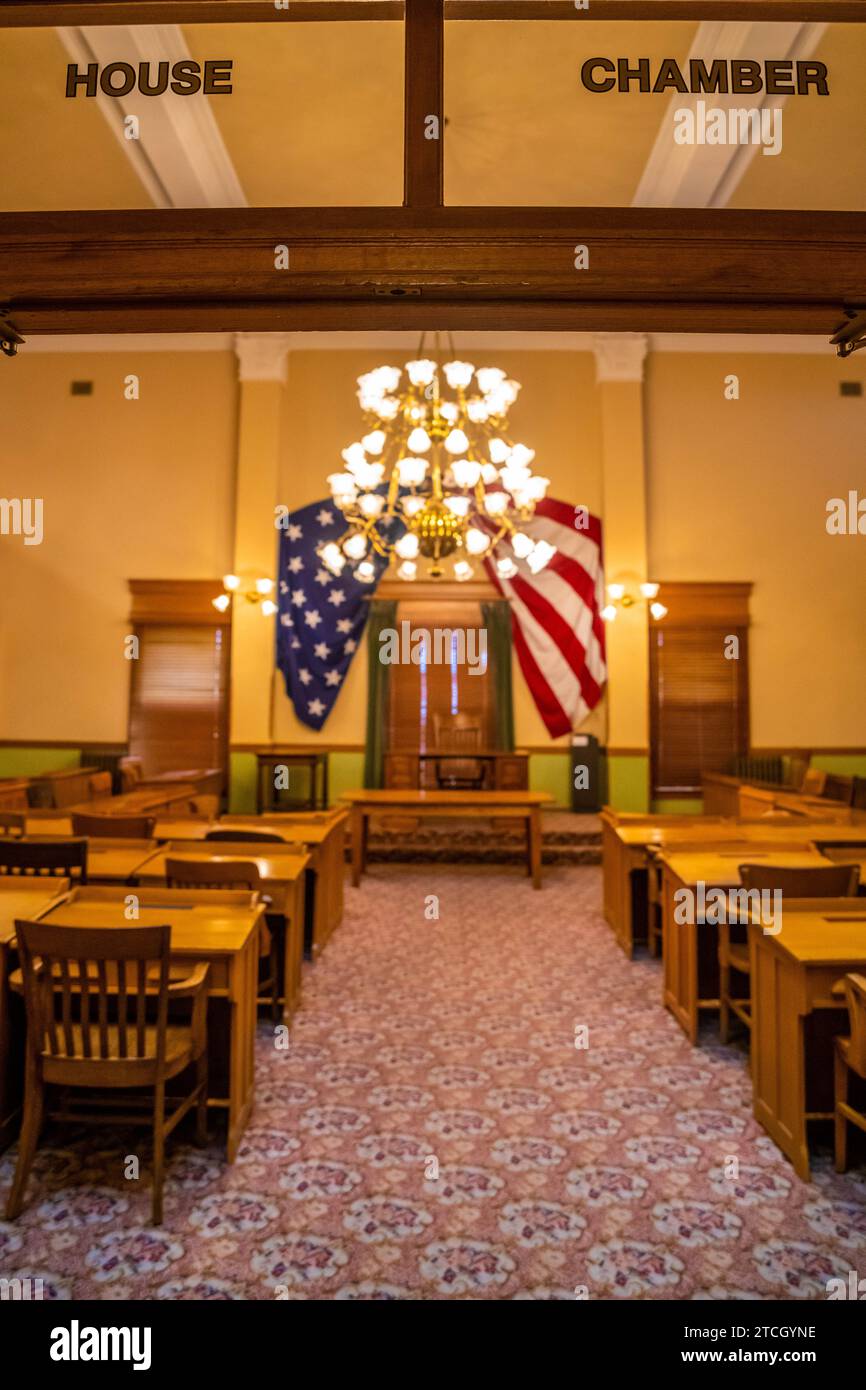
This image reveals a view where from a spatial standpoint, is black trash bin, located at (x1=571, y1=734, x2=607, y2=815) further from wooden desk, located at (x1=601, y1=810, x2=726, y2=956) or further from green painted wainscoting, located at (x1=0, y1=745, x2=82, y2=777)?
green painted wainscoting, located at (x1=0, y1=745, x2=82, y2=777)

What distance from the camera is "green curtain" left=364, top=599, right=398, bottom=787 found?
1027 cm

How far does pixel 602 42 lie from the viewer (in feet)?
7.44

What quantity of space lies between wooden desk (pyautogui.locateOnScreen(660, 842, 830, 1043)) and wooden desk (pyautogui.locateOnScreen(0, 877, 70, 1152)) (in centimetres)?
306

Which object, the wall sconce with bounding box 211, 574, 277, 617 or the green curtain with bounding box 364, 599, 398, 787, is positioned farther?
the green curtain with bounding box 364, 599, 398, 787

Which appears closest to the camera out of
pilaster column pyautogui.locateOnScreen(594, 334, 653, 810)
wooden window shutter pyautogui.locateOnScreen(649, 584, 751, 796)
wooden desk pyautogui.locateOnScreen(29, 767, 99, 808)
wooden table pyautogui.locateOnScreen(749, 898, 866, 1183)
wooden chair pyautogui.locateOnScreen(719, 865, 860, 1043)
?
wooden table pyautogui.locateOnScreen(749, 898, 866, 1183)

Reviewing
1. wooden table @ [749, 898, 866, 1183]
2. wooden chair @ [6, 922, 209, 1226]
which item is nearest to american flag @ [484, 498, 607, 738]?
wooden table @ [749, 898, 866, 1183]

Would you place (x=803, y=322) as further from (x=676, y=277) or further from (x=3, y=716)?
(x=3, y=716)

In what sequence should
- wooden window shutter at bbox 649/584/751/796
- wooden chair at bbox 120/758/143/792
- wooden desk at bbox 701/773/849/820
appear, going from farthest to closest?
wooden window shutter at bbox 649/584/751/796, wooden chair at bbox 120/758/143/792, wooden desk at bbox 701/773/849/820

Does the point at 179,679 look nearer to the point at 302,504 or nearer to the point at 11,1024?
the point at 302,504

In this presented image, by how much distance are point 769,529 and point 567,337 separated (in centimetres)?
376

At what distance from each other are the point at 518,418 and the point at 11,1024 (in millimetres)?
9602

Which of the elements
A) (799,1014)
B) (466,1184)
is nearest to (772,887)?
(799,1014)

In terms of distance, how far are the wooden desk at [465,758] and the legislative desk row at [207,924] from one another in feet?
14.9
